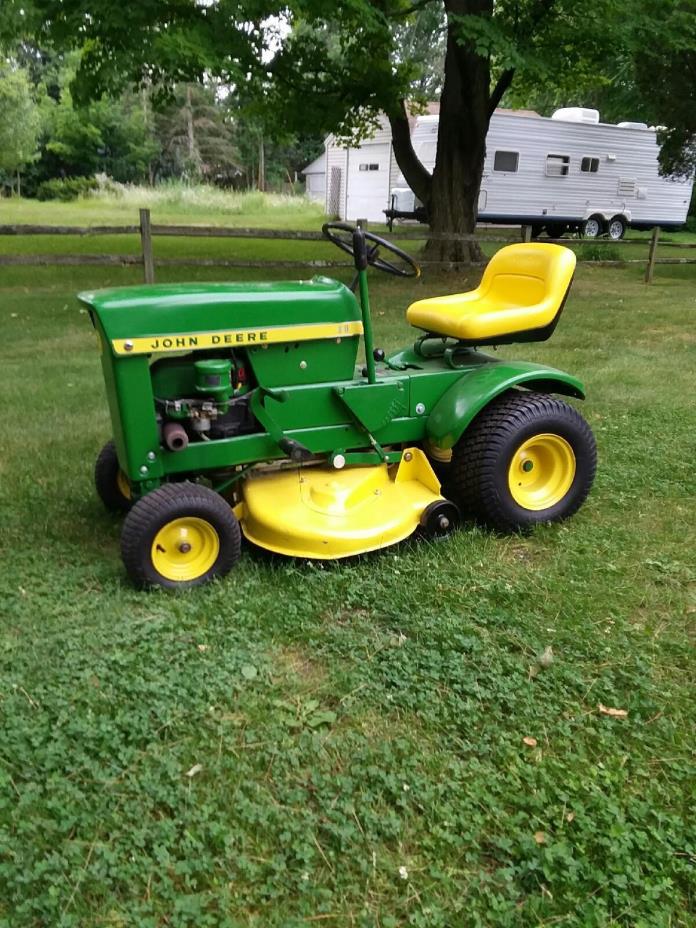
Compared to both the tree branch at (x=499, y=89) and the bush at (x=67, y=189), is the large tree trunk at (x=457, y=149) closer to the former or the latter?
the tree branch at (x=499, y=89)

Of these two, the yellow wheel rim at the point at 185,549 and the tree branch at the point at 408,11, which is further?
the tree branch at the point at 408,11

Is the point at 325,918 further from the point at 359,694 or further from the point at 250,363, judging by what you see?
the point at 250,363

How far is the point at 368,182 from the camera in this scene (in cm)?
3062

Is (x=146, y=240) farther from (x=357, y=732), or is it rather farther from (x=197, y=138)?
(x=197, y=138)

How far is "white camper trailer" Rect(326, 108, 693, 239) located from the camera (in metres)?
22.1

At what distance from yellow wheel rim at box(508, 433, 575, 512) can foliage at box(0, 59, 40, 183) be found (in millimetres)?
34574

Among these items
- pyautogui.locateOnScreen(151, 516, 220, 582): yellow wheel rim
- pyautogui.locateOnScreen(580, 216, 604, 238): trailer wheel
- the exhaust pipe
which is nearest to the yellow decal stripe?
the exhaust pipe

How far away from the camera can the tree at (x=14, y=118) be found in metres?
32.5

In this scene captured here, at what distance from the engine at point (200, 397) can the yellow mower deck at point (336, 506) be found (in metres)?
0.31

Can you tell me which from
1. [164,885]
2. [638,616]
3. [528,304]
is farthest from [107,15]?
[164,885]

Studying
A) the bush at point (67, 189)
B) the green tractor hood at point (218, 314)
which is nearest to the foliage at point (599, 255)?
the green tractor hood at point (218, 314)

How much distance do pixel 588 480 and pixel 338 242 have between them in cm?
172

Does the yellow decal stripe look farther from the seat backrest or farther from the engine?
the seat backrest

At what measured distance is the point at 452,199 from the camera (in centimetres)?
1324
